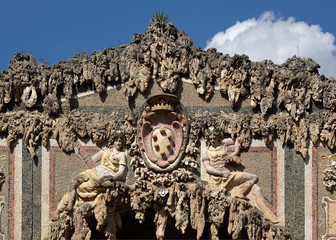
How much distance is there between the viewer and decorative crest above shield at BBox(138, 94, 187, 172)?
15.9m

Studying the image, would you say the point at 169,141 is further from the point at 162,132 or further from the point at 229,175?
the point at 229,175

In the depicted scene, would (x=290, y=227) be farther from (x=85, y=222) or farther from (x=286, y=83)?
(x=85, y=222)

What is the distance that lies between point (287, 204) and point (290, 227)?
492 mm

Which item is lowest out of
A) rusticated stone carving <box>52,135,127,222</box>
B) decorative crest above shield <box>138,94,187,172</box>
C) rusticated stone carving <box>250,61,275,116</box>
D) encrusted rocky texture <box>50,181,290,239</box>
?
encrusted rocky texture <box>50,181,290,239</box>

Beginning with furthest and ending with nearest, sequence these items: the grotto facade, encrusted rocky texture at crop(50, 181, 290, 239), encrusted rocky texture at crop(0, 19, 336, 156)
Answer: encrusted rocky texture at crop(0, 19, 336, 156), the grotto facade, encrusted rocky texture at crop(50, 181, 290, 239)

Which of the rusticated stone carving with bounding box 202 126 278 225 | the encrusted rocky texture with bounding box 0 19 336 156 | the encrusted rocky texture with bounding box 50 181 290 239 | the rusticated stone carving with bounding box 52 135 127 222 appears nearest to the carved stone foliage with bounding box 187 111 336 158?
the encrusted rocky texture with bounding box 0 19 336 156

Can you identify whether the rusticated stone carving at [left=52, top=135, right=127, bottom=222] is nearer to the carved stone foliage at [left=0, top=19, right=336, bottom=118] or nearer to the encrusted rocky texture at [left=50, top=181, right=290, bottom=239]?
the encrusted rocky texture at [left=50, top=181, right=290, bottom=239]

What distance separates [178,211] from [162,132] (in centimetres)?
173

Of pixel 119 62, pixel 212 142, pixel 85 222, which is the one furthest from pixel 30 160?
pixel 212 142

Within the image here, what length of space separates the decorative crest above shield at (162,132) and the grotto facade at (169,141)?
23mm

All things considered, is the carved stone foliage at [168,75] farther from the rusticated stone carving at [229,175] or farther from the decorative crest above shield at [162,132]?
the rusticated stone carving at [229,175]

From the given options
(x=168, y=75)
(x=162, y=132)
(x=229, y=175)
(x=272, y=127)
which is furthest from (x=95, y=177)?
(x=272, y=127)

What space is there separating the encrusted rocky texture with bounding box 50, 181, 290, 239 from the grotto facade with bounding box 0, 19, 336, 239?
0.03 m

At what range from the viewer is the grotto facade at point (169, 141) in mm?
15695
